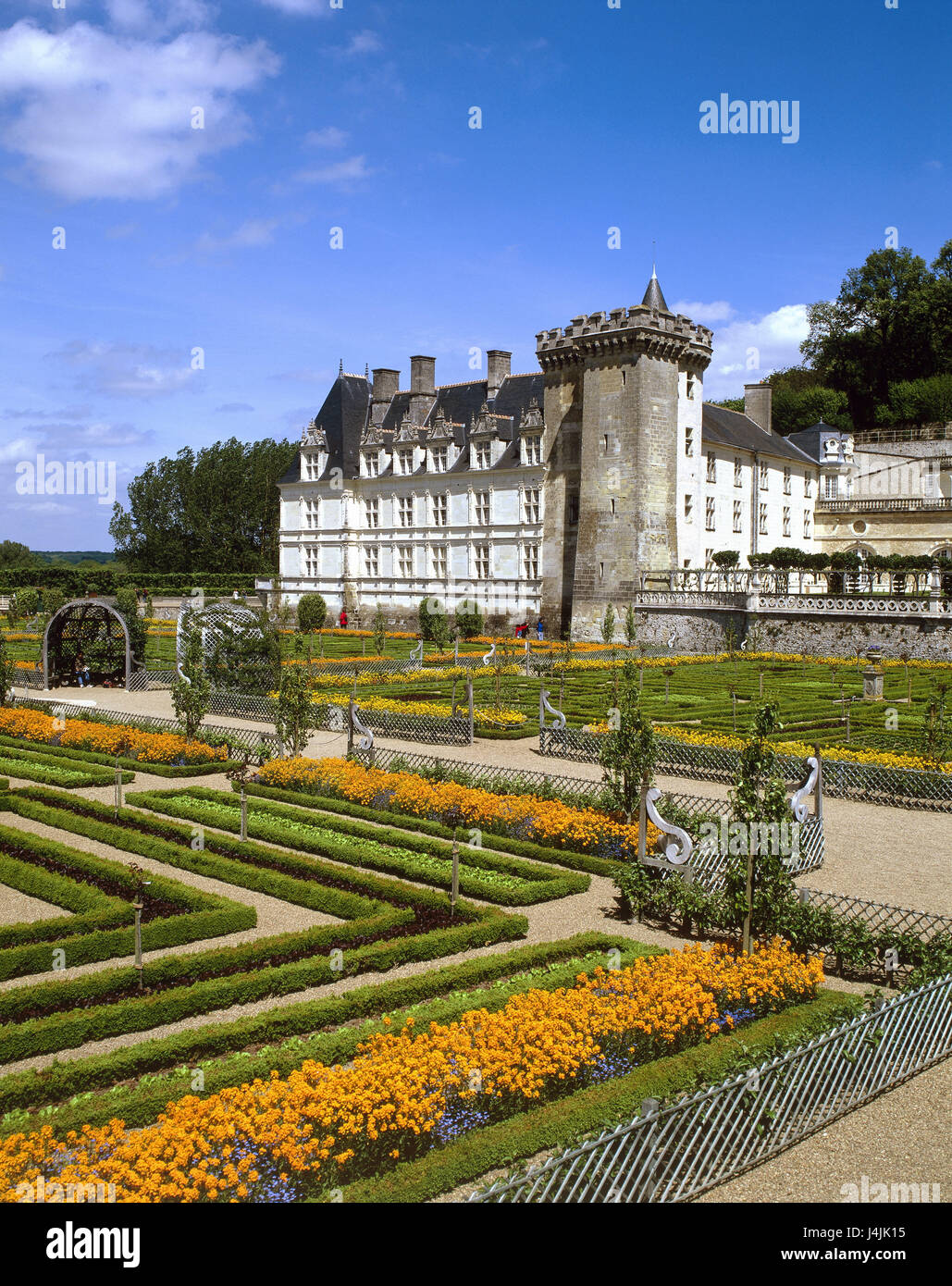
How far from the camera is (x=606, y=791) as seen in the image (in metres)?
15.4

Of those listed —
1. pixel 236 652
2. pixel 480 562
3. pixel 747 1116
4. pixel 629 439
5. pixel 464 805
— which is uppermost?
pixel 629 439

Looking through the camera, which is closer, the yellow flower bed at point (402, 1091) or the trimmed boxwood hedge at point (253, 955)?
the yellow flower bed at point (402, 1091)

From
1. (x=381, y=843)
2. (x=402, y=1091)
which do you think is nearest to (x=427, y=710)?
(x=381, y=843)

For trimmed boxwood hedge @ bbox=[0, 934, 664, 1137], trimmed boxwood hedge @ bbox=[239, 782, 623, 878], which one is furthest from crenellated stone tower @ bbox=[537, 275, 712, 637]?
trimmed boxwood hedge @ bbox=[0, 934, 664, 1137]

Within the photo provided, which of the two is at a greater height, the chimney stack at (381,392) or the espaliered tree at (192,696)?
the chimney stack at (381,392)

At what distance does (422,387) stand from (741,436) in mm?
16547

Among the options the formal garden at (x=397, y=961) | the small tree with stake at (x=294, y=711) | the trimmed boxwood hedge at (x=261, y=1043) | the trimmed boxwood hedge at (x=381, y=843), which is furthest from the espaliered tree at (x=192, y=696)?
the trimmed boxwood hedge at (x=261, y=1043)

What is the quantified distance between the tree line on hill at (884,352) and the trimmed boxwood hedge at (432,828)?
179 ft

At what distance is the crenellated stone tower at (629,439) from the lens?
43.3m

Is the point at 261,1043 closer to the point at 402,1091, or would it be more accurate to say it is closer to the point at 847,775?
the point at 402,1091

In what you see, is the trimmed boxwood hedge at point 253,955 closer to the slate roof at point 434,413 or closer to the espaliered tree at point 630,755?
the espaliered tree at point 630,755

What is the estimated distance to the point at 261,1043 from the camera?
8609mm
